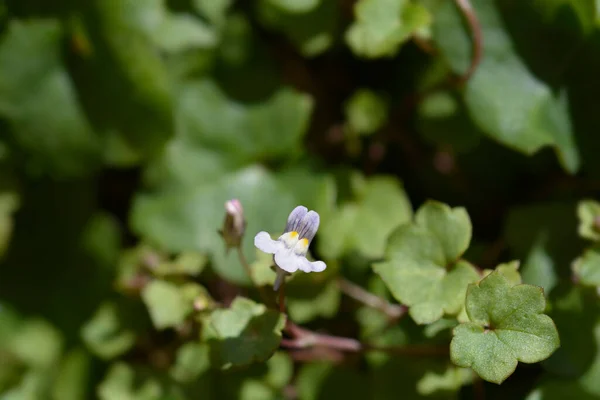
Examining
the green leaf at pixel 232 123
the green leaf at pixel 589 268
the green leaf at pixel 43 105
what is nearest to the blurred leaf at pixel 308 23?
the green leaf at pixel 232 123

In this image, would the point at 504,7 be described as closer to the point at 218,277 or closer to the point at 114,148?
the point at 218,277

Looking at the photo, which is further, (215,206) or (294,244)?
(215,206)

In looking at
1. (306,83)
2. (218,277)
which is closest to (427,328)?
(218,277)

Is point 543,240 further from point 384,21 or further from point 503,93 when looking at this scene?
point 384,21

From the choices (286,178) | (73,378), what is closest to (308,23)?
(286,178)

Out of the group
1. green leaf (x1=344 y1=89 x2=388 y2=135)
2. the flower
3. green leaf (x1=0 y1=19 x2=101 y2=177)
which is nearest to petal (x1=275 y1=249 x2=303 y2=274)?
the flower
